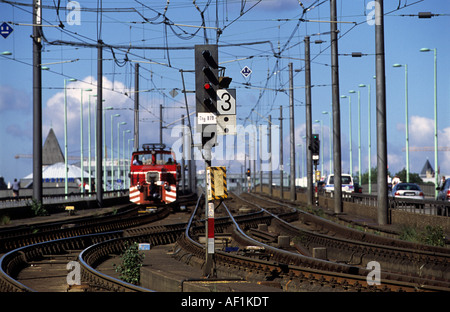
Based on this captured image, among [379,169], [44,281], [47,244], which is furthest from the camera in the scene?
[379,169]

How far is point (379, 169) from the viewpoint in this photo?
29.1 m

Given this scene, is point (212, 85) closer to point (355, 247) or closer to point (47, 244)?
point (355, 247)

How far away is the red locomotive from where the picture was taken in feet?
138

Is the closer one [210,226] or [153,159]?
A: [210,226]

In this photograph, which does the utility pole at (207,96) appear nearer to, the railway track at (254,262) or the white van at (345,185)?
the railway track at (254,262)

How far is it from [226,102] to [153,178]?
28.7 m

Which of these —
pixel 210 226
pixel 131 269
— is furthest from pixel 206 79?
pixel 131 269

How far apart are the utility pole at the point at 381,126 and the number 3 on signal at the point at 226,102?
52.7ft

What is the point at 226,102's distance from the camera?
13.8 metres

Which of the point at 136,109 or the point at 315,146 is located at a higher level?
the point at 136,109

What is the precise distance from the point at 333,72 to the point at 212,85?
2325cm

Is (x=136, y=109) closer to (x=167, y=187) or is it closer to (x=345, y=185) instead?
(x=167, y=187)
